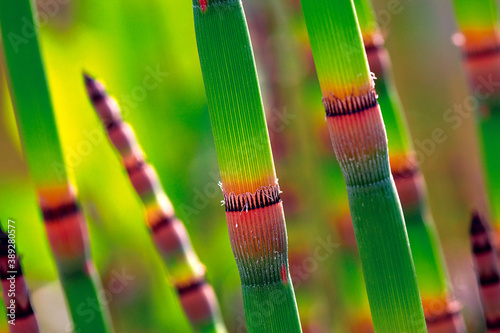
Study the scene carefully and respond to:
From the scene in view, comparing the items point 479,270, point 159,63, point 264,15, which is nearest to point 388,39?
point 264,15

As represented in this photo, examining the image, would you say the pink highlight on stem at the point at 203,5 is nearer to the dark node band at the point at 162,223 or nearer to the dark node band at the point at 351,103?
the dark node band at the point at 351,103

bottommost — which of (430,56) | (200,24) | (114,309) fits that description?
(114,309)

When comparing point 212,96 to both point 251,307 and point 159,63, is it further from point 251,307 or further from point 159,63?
point 159,63

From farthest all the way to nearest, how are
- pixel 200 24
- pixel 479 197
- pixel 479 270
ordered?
pixel 479 197 < pixel 479 270 < pixel 200 24

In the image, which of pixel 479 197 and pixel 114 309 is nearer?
pixel 114 309

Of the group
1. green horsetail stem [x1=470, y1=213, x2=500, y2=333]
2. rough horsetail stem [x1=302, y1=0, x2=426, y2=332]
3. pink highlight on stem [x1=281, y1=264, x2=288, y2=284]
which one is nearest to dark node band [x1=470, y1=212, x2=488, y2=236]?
green horsetail stem [x1=470, y1=213, x2=500, y2=333]

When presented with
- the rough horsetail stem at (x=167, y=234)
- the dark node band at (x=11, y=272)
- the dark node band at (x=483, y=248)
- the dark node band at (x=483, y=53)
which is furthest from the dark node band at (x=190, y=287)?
the dark node band at (x=483, y=53)
